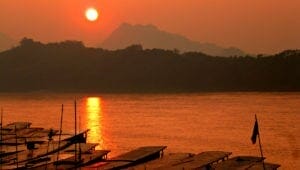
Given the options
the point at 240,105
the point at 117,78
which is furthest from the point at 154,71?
the point at 240,105

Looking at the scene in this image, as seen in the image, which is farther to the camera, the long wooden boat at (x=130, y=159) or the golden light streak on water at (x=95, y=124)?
the golden light streak on water at (x=95, y=124)

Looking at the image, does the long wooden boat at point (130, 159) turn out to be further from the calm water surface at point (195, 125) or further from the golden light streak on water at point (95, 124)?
the golden light streak on water at point (95, 124)

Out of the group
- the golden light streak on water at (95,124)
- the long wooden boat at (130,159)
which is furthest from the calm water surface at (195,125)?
the long wooden boat at (130,159)

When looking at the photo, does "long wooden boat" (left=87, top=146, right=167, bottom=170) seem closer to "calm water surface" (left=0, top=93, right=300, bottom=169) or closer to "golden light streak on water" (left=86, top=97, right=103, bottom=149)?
"calm water surface" (left=0, top=93, right=300, bottom=169)

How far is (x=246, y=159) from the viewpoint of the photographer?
30.9m

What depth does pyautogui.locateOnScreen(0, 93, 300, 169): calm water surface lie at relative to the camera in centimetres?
5159

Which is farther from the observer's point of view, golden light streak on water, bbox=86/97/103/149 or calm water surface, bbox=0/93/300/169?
golden light streak on water, bbox=86/97/103/149

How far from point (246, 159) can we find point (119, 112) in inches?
2564

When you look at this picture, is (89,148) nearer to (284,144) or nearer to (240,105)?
(284,144)

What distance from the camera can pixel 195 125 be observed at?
71000mm

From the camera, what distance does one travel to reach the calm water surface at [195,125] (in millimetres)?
51594

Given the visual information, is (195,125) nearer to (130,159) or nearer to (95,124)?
(95,124)

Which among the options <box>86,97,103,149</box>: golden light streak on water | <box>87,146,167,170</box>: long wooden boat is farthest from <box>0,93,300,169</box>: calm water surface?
<box>87,146,167,170</box>: long wooden boat

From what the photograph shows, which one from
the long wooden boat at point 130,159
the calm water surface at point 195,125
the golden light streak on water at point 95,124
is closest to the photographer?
the long wooden boat at point 130,159
